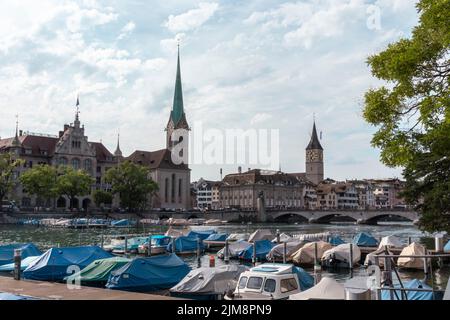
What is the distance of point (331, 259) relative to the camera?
117 feet

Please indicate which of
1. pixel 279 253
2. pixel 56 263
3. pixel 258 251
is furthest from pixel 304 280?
pixel 258 251

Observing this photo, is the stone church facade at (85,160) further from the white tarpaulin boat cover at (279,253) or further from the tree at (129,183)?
the white tarpaulin boat cover at (279,253)

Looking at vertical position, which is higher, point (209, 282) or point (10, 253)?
point (10, 253)

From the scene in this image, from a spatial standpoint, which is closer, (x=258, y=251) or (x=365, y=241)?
(x=258, y=251)

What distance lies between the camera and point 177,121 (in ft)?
565

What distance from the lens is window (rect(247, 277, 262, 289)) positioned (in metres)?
17.7

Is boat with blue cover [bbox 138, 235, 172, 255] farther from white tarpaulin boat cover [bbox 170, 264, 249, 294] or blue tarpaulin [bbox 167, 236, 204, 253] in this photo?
white tarpaulin boat cover [bbox 170, 264, 249, 294]

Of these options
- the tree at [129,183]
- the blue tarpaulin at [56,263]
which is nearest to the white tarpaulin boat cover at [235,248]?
the blue tarpaulin at [56,263]

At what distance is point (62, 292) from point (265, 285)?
22.8 ft

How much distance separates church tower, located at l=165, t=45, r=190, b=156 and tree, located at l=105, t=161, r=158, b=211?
47.7 meters

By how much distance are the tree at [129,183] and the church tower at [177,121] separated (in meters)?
47.7

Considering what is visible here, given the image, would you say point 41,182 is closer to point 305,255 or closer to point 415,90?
point 305,255

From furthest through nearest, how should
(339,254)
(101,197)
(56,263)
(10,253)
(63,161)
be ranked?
(63,161) → (101,197) → (339,254) → (10,253) → (56,263)
